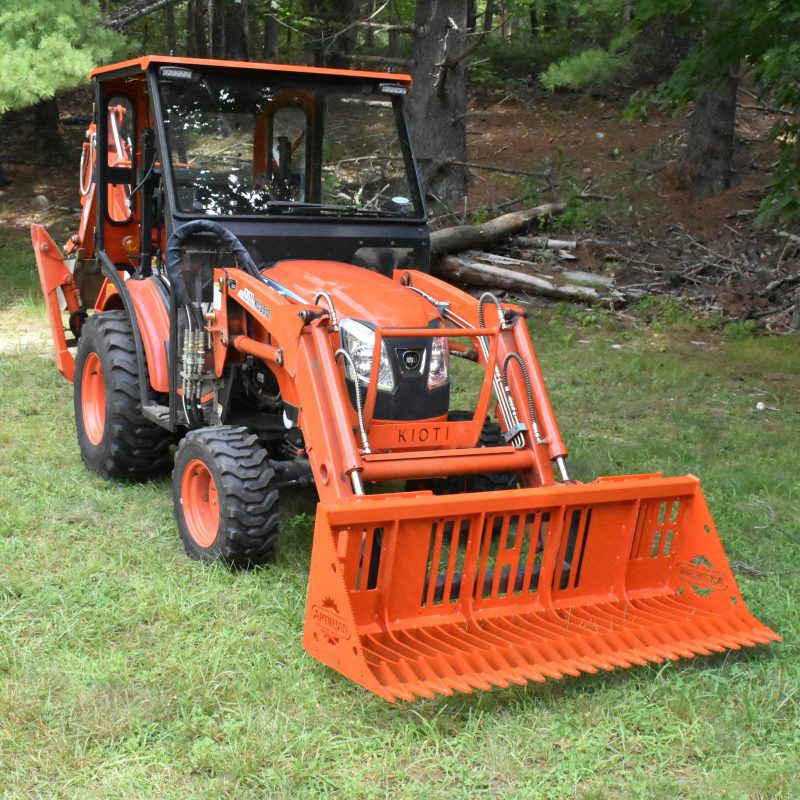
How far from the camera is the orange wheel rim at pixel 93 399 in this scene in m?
6.57

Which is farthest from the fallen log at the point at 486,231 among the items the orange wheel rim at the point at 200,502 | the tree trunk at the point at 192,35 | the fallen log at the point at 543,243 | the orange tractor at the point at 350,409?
the tree trunk at the point at 192,35

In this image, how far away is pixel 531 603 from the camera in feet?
14.5

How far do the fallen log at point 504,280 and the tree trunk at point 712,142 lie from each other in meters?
3.12

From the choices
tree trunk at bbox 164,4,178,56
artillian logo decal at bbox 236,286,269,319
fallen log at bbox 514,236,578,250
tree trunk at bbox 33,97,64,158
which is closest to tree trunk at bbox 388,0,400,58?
tree trunk at bbox 164,4,178,56

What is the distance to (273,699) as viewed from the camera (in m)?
3.89

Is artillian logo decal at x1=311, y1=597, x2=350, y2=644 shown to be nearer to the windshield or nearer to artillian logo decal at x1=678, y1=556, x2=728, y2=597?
artillian logo decal at x1=678, y1=556, x2=728, y2=597

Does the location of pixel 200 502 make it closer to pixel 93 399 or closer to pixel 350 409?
pixel 350 409

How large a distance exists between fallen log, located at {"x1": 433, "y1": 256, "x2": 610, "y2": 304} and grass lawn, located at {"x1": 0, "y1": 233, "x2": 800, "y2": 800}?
5949mm

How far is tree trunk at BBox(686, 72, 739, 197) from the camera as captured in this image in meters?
13.6

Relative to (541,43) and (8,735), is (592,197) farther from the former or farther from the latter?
(8,735)

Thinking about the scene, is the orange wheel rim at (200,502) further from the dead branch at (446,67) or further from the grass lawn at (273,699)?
the dead branch at (446,67)

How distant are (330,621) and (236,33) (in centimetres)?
1737

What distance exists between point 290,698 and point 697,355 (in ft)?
24.2

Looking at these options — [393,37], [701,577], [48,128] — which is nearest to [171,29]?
[393,37]
